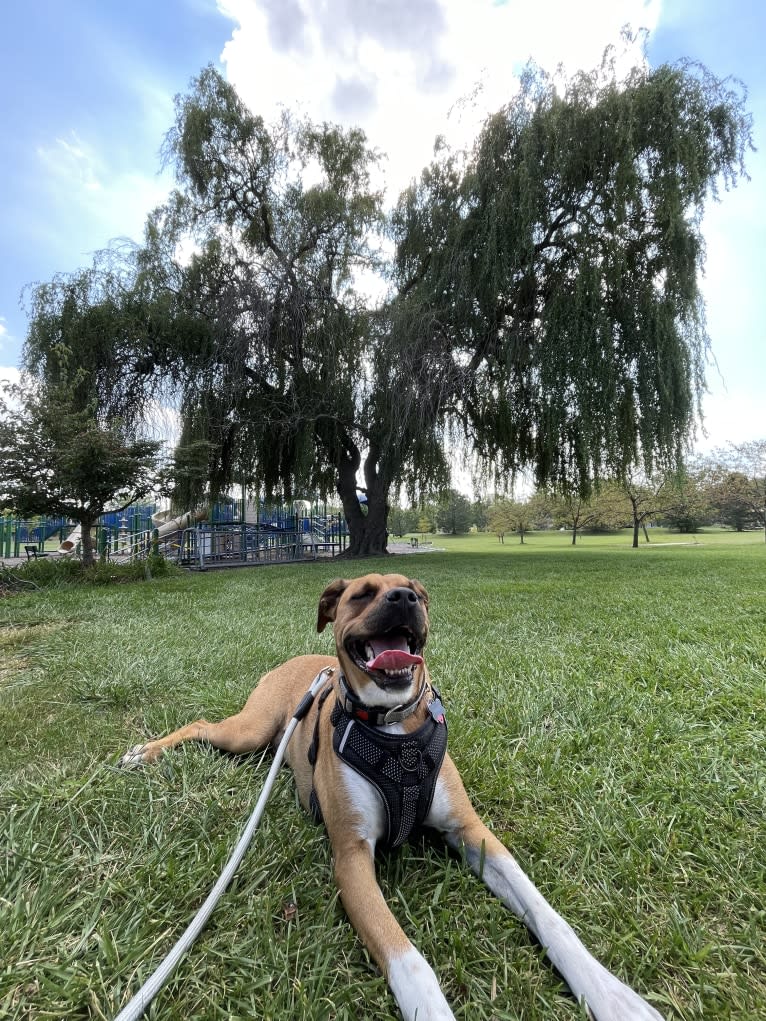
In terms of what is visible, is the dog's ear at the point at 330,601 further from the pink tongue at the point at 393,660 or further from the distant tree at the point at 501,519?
the distant tree at the point at 501,519

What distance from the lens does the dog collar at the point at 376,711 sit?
1.70 m

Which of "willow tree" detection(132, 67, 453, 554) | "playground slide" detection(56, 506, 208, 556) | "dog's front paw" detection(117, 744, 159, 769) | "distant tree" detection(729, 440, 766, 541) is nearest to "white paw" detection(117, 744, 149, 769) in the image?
"dog's front paw" detection(117, 744, 159, 769)

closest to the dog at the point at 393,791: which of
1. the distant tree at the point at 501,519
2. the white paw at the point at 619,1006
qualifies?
the white paw at the point at 619,1006

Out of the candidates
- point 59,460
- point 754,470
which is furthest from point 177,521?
point 754,470

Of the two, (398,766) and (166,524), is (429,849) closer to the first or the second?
(398,766)

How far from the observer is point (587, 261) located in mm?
10281

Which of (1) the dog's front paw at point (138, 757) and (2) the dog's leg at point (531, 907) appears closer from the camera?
(2) the dog's leg at point (531, 907)

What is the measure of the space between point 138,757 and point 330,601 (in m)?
1.18

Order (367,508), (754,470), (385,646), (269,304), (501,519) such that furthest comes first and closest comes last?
(501,519) → (754,470) → (367,508) → (269,304) → (385,646)

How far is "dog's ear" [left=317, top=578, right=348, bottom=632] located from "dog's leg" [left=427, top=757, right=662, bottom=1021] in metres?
0.87

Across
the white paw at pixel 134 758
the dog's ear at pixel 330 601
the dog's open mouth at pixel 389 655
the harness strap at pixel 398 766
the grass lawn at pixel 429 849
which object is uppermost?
the dog's ear at pixel 330 601

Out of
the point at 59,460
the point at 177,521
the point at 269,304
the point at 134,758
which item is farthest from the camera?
the point at 177,521

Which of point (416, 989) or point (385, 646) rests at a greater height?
point (385, 646)

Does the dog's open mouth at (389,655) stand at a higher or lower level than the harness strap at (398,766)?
higher
